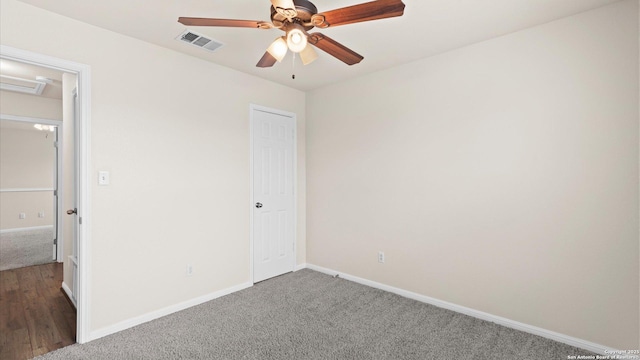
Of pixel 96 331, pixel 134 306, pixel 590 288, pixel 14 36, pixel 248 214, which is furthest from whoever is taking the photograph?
pixel 248 214

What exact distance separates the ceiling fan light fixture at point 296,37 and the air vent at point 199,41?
1.26 metres

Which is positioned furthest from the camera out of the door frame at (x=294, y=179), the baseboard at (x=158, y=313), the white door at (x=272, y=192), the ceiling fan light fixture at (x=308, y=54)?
the white door at (x=272, y=192)

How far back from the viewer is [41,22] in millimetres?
2197

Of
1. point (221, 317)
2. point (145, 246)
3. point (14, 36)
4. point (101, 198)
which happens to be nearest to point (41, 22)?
point (14, 36)

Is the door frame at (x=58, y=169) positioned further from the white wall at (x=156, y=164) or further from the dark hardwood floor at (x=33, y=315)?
the white wall at (x=156, y=164)

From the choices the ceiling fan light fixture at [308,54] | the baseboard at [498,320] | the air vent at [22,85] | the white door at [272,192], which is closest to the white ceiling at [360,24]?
the ceiling fan light fixture at [308,54]

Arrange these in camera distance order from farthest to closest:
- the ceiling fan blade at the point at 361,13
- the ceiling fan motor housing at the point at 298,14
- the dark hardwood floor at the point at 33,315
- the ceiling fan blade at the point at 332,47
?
the dark hardwood floor at the point at 33,315 < the ceiling fan blade at the point at 332,47 < the ceiling fan motor housing at the point at 298,14 < the ceiling fan blade at the point at 361,13

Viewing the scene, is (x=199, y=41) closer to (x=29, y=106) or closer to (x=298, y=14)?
(x=298, y=14)

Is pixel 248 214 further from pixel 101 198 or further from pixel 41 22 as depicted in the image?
pixel 41 22

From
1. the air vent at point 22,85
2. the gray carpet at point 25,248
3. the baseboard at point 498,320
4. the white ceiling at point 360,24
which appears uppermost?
the air vent at point 22,85

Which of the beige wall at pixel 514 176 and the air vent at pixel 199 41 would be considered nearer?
the beige wall at pixel 514 176

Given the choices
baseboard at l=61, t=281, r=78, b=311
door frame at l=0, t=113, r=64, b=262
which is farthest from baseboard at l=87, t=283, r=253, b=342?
door frame at l=0, t=113, r=64, b=262

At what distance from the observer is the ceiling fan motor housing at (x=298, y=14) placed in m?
1.64

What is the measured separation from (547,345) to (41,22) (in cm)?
448
